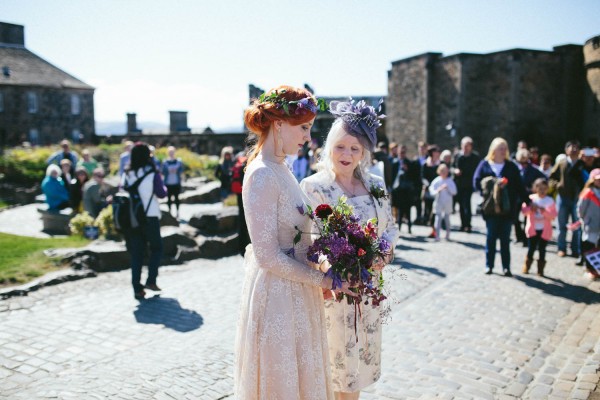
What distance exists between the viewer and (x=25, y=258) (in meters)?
8.63

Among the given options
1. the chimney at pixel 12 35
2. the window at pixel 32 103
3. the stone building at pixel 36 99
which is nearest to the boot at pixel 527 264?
the stone building at pixel 36 99

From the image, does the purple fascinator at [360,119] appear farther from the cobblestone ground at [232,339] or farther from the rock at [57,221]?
the rock at [57,221]

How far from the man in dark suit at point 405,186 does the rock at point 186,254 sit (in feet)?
15.8

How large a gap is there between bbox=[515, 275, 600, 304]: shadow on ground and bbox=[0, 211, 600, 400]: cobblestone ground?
0.02 m

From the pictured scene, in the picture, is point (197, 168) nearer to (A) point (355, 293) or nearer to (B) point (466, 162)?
(B) point (466, 162)

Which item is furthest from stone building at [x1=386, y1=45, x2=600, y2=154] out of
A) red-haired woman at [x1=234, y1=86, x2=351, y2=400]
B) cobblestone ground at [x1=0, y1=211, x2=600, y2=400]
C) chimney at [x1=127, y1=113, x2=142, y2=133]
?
red-haired woman at [x1=234, y1=86, x2=351, y2=400]

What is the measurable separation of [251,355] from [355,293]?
66 centimetres

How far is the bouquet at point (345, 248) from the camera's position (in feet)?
9.02

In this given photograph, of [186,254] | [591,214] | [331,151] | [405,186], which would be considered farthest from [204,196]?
[331,151]

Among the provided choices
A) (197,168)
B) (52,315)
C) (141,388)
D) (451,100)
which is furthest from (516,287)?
(451,100)

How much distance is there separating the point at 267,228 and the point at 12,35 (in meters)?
50.9

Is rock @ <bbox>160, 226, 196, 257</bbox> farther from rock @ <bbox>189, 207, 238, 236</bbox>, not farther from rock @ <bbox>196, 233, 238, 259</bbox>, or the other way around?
rock @ <bbox>189, 207, 238, 236</bbox>

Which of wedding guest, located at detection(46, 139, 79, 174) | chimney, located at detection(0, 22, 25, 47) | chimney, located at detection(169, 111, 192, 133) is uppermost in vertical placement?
chimney, located at detection(0, 22, 25, 47)

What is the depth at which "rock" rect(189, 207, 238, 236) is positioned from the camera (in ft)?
35.2
